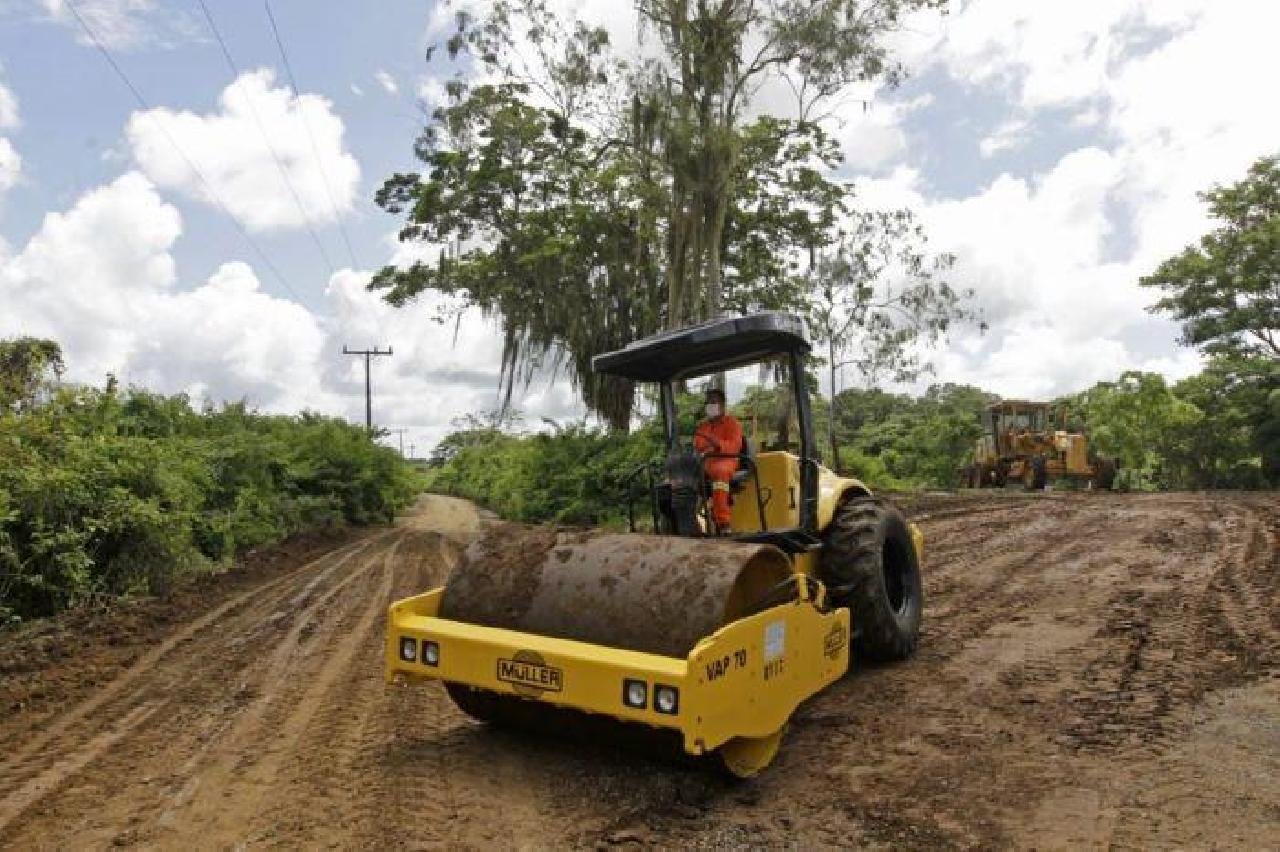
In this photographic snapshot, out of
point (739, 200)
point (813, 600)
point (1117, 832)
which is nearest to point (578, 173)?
point (739, 200)

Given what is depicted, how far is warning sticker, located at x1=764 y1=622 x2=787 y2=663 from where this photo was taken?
433cm

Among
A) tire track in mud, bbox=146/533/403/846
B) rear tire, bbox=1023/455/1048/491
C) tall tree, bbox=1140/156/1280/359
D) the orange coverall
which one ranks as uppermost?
tall tree, bbox=1140/156/1280/359

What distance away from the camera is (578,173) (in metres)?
21.3

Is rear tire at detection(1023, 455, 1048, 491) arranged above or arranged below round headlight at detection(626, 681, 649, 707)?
above

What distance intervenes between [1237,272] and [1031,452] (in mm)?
8849

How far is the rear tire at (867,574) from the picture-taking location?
588cm

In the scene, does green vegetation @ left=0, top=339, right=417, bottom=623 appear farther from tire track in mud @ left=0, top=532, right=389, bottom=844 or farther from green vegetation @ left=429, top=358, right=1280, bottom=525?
green vegetation @ left=429, top=358, right=1280, bottom=525

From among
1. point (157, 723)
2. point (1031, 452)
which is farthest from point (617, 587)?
point (1031, 452)

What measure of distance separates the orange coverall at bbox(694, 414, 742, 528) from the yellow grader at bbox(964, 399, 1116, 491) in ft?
74.4

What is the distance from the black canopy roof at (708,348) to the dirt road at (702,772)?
2154 mm

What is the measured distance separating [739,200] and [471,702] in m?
19.0

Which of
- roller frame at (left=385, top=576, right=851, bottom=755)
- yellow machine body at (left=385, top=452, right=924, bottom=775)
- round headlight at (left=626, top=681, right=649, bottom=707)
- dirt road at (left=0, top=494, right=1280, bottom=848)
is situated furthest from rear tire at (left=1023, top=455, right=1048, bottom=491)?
round headlight at (left=626, top=681, right=649, bottom=707)

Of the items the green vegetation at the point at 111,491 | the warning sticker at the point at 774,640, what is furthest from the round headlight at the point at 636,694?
the green vegetation at the point at 111,491

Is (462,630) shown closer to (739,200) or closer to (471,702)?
(471,702)
